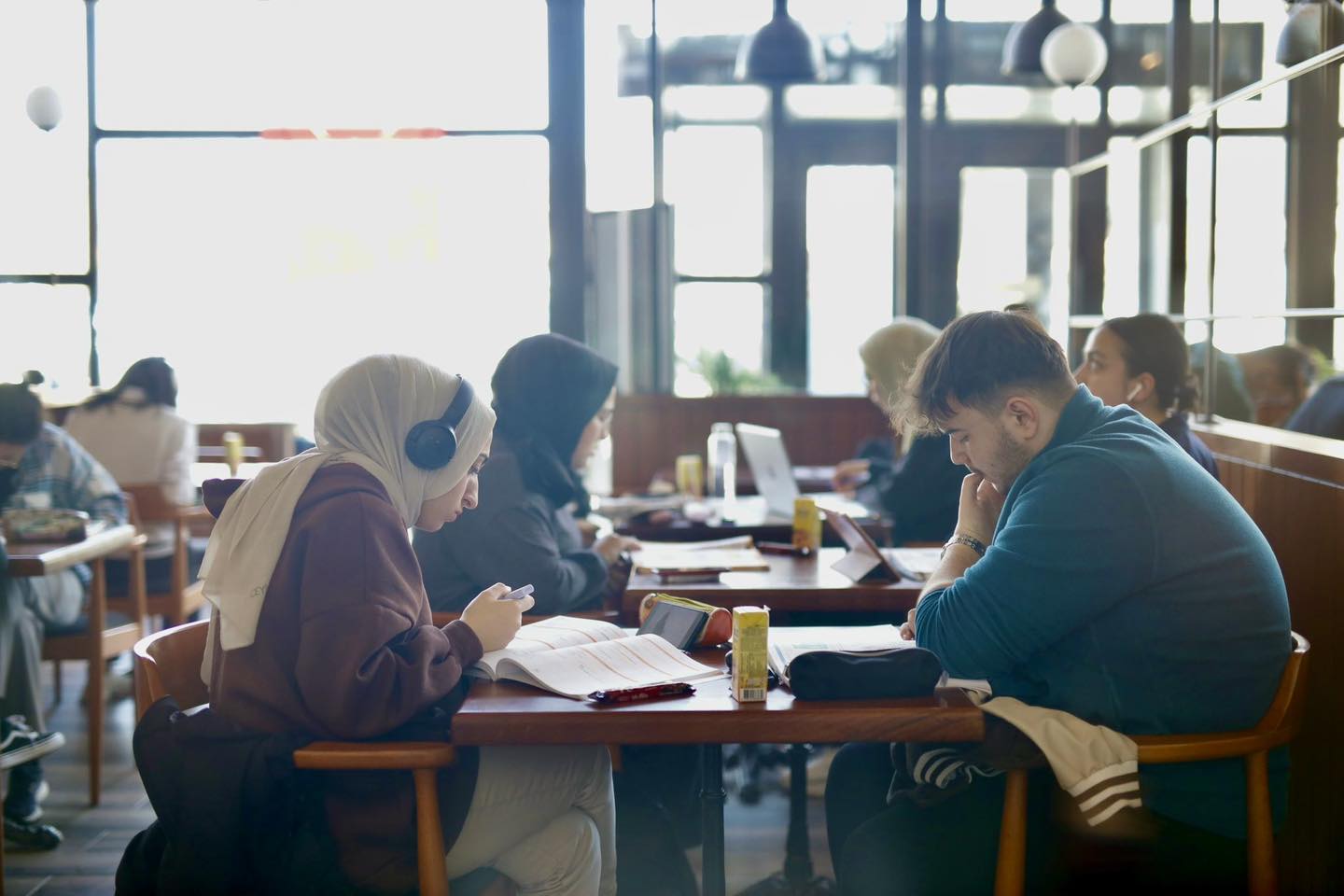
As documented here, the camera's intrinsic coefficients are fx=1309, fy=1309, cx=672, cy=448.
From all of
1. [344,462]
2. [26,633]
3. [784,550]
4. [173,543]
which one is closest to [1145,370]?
[784,550]

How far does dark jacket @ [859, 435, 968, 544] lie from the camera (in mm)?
3945

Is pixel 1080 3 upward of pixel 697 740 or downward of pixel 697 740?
upward

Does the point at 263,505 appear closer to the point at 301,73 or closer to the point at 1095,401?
the point at 1095,401

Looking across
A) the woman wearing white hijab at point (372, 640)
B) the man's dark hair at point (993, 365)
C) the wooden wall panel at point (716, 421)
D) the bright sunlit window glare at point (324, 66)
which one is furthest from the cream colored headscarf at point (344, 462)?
the bright sunlit window glare at point (324, 66)

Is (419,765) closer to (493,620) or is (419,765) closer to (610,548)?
(493,620)

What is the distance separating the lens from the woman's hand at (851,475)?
4844mm

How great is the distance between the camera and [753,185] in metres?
7.62

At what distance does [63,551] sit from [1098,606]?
101 inches

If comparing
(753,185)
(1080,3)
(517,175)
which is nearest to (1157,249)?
(1080,3)

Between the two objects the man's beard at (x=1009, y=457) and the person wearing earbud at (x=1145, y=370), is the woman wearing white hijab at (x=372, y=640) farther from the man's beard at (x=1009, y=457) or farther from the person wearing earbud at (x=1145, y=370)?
the person wearing earbud at (x=1145, y=370)

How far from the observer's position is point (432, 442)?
2016 millimetres

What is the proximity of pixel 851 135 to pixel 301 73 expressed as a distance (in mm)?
3110

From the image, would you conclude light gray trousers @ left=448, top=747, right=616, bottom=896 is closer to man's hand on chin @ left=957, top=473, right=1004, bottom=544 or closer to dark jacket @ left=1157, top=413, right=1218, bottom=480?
man's hand on chin @ left=957, top=473, right=1004, bottom=544

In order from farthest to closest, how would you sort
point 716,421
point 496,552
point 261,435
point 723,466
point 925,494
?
point 261,435, point 716,421, point 723,466, point 925,494, point 496,552
